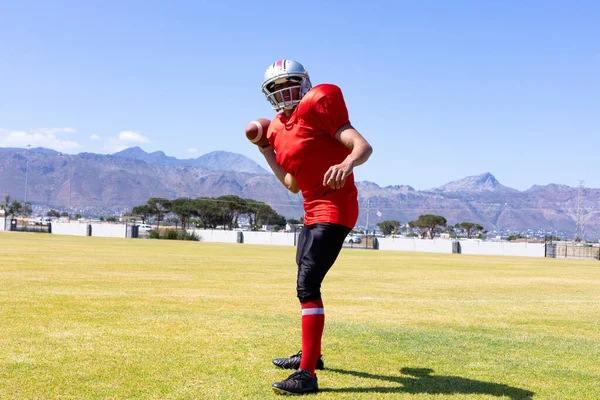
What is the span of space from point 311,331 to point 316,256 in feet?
2.10

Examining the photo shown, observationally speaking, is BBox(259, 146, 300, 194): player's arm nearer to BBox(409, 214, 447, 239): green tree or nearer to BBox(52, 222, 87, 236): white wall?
BBox(52, 222, 87, 236): white wall

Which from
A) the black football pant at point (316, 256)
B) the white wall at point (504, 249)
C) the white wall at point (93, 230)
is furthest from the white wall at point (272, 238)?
the black football pant at point (316, 256)

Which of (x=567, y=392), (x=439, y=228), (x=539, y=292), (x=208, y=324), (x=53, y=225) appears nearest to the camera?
(x=567, y=392)

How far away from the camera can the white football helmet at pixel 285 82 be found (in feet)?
18.5

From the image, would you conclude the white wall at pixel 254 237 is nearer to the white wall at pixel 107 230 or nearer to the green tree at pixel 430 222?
the white wall at pixel 107 230

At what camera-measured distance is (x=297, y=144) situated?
18.5 ft

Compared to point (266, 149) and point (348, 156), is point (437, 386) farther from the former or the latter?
point (266, 149)

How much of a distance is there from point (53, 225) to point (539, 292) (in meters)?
78.2

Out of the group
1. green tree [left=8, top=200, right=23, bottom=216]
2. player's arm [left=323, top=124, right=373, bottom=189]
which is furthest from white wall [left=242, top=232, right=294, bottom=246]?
green tree [left=8, top=200, right=23, bottom=216]

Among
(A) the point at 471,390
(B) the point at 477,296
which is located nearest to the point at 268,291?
(B) the point at 477,296

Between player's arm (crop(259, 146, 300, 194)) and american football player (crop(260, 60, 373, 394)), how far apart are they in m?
0.04

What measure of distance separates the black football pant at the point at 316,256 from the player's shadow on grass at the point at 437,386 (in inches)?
33.4

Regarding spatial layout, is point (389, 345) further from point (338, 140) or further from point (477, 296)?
point (477, 296)

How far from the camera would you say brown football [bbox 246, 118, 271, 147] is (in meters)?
6.21
